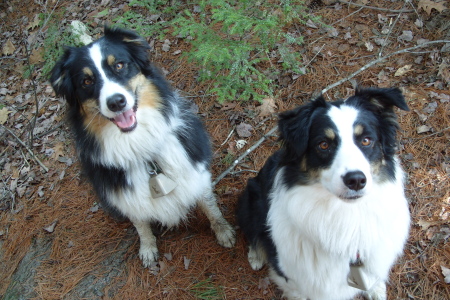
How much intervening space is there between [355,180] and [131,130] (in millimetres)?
1725

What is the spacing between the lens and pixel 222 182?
4074 millimetres

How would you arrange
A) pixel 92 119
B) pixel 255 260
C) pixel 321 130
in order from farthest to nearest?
pixel 255 260 → pixel 92 119 → pixel 321 130

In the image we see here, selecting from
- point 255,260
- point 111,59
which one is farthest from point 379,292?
point 111,59

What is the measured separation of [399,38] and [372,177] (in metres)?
3.24

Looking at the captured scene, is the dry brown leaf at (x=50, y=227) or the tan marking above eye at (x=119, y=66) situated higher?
the tan marking above eye at (x=119, y=66)

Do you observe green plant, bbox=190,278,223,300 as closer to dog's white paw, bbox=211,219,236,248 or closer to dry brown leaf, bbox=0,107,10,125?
dog's white paw, bbox=211,219,236,248

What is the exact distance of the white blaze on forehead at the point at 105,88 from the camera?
2559mm

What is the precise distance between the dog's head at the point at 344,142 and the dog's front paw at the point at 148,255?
192 cm

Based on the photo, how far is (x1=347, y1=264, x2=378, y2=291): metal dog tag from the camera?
7.83 ft

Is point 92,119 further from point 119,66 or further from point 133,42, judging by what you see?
point 133,42

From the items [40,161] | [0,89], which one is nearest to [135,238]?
[40,161]

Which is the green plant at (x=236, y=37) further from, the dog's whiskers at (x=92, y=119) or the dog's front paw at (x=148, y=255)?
the dog's front paw at (x=148, y=255)

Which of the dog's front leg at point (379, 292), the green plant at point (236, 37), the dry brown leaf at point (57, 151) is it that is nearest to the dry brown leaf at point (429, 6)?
the green plant at point (236, 37)

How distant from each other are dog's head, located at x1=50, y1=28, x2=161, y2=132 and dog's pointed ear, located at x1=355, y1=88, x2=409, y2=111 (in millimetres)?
1665
